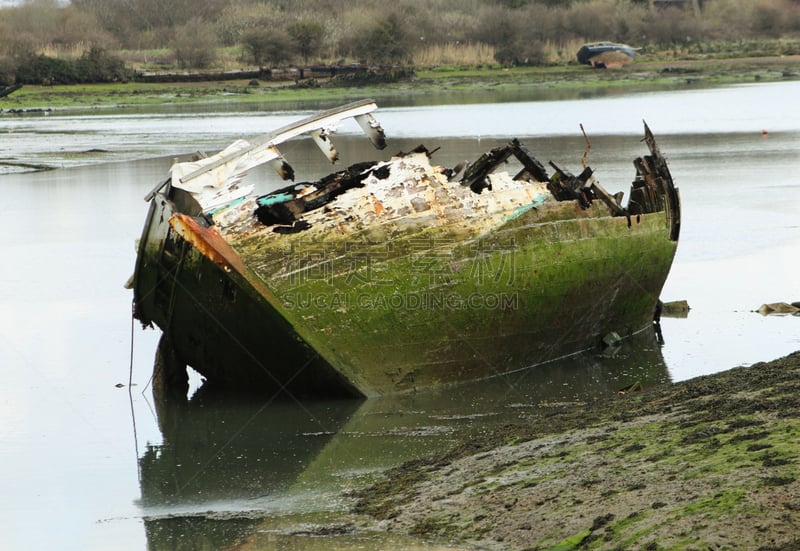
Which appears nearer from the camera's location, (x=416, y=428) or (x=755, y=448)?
(x=755, y=448)

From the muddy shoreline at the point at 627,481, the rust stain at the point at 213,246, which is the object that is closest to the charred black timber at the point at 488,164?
the rust stain at the point at 213,246

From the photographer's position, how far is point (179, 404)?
8570 mm

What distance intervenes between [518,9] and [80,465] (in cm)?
6735

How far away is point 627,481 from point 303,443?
9.09 feet

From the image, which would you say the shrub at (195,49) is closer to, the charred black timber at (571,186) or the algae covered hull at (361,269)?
the charred black timber at (571,186)

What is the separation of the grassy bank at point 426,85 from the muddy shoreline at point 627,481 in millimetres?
40173

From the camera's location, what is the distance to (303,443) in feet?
24.7

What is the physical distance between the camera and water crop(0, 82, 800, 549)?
6289 mm

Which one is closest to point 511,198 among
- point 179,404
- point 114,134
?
point 179,404

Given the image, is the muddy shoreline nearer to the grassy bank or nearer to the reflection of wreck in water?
the reflection of wreck in water

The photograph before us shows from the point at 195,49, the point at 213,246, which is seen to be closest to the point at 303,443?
the point at 213,246

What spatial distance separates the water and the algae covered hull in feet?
0.93

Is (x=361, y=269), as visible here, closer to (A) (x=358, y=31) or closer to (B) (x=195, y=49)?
(B) (x=195, y=49)

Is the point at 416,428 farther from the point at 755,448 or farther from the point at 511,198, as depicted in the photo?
the point at 755,448
